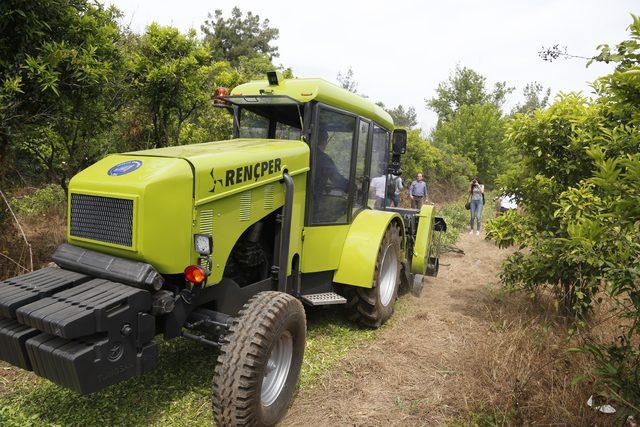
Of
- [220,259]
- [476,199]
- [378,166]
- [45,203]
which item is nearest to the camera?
[220,259]

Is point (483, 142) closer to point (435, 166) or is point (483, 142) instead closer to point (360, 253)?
point (435, 166)

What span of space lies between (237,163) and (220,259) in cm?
70

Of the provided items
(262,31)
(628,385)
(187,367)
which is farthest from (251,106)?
(262,31)

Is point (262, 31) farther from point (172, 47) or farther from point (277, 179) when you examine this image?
point (277, 179)

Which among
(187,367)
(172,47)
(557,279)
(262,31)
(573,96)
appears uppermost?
(262,31)

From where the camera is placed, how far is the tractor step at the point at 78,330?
7.39 feet

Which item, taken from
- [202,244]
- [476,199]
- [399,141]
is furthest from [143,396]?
[476,199]

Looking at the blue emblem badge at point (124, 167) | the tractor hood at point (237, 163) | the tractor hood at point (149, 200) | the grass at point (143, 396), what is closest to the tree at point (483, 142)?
the tractor hood at point (237, 163)

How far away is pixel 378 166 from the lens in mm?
5582

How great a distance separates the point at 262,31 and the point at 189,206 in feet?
107

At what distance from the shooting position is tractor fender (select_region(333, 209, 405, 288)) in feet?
14.6

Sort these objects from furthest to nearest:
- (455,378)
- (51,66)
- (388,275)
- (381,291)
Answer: (388,275) < (381,291) < (51,66) < (455,378)

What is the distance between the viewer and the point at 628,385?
234 centimetres

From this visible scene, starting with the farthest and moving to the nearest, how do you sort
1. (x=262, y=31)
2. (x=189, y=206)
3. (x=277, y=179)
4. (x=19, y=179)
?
(x=262, y=31) < (x=19, y=179) < (x=277, y=179) < (x=189, y=206)
